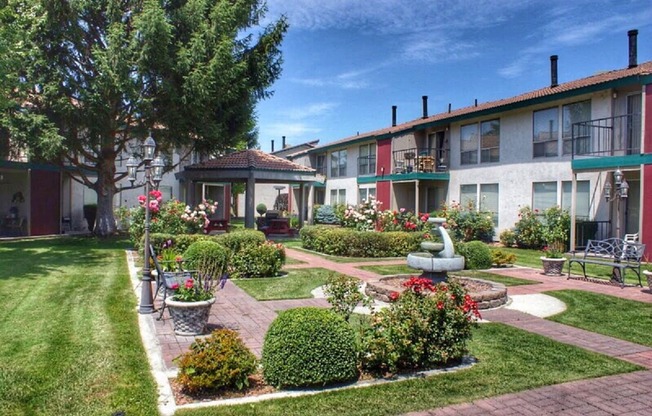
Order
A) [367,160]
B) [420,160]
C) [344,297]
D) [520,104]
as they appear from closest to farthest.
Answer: [344,297]
[520,104]
[420,160]
[367,160]

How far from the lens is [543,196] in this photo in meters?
19.0

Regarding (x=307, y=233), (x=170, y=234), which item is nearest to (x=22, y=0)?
(x=170, y=234)

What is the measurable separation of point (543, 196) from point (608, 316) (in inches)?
463

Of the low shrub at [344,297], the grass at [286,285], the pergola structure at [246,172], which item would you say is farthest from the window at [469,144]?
the low shrub at [344,297]

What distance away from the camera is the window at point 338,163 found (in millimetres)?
33844

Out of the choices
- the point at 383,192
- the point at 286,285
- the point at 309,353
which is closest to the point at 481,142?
the point at 383,192

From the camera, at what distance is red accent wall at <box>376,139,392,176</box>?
91.0ft

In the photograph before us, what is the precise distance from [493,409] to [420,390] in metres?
0.73

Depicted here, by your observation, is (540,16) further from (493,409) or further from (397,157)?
(493,409)

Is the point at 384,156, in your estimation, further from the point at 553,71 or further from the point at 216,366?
the point at 216,366

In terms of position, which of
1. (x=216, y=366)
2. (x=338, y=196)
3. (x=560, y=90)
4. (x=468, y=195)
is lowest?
(x=216, y=366)

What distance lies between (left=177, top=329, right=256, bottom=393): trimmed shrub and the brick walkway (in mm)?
884

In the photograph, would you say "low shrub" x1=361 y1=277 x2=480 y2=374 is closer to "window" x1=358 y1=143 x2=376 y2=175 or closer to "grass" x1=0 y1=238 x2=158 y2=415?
"grass" x1=0 y1=238 x2=158 y2=415

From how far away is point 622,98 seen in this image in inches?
642
